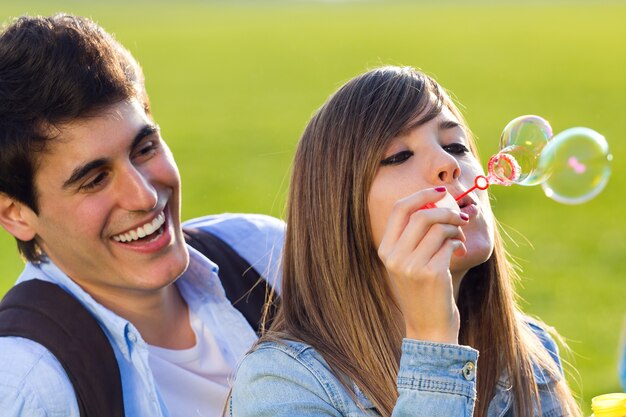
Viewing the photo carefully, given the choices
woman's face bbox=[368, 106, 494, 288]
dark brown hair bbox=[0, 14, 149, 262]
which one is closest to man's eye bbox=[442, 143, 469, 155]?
woman's face bbox=[368, 106, 494, 288]

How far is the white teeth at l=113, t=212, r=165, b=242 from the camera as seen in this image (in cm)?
352

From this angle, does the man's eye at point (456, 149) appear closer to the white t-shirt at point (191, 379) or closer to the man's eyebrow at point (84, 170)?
the man's eyebrow at point (84, 170)

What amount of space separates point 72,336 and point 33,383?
195 mm

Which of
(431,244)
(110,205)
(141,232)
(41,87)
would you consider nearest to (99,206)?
(110,205)

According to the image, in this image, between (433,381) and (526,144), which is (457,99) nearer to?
(526,144)

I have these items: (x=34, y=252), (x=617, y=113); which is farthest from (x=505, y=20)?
(x=34, y=252)

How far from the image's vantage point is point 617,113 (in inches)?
753

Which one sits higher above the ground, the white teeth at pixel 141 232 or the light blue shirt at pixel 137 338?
the white teeth at pixel 141 232

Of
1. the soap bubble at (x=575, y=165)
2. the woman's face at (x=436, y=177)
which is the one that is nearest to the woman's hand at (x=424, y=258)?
the woman's face at (x=436, y=177)

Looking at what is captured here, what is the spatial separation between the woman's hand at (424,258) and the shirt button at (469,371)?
76 mm

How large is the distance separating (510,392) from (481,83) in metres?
22.7

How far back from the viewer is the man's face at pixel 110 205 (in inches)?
134

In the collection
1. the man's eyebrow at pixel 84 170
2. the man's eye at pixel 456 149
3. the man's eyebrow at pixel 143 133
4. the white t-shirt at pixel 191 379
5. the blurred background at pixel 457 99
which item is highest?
the man's eye at pixel 456 149

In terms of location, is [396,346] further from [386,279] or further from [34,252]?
[34,252]
